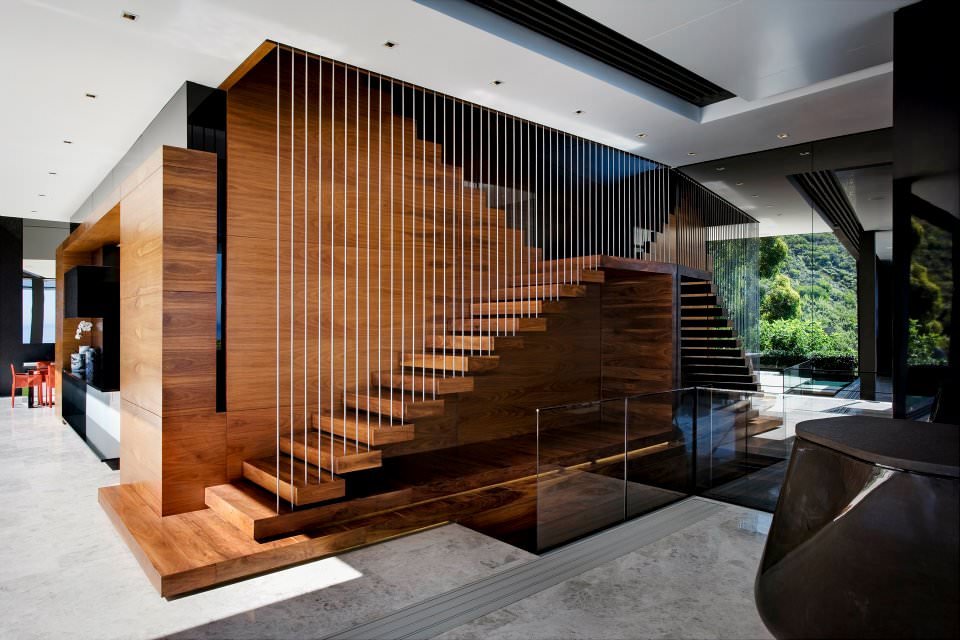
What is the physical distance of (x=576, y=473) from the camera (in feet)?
12.9

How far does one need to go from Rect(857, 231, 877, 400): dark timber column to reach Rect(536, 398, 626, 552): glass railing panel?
10.9 feet

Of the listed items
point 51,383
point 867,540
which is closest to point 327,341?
point 867,540

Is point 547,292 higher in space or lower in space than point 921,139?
lower

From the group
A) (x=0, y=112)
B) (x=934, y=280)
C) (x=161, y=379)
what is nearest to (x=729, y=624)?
(x=934, y=280)

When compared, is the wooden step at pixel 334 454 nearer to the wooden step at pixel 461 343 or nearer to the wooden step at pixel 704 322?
the wooden step at pixel 461 343

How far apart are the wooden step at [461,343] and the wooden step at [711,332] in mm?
3464

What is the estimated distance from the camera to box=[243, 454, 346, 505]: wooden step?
12.2 ft

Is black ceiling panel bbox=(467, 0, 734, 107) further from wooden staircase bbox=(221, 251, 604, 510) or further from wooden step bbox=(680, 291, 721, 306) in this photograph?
wooden step bbox=(680, 291, 721, 306)

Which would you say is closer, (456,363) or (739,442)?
(456,363)

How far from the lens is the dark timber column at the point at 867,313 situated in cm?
596

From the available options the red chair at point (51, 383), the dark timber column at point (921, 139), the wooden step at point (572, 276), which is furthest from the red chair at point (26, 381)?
the dark timber column at point (921, 139)

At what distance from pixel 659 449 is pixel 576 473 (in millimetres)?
902

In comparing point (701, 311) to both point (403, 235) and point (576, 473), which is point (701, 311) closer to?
point (403, 235)

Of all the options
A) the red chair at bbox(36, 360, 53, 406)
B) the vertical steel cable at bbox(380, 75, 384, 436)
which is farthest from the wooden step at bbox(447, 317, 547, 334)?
the red chair at bbox(36, 360, 53, 406)
